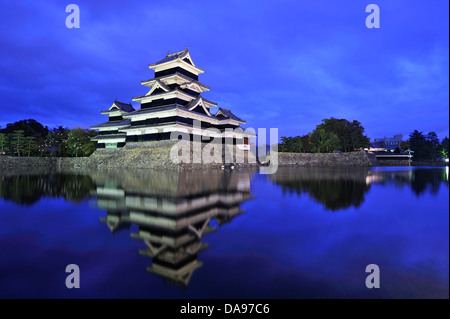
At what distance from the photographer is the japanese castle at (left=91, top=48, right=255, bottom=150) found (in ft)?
91.3

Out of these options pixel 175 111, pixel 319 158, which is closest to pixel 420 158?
pixel 319 158

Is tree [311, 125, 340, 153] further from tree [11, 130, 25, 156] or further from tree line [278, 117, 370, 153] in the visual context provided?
tree [11, 130, 25, 156]

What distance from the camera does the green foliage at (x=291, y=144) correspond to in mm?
45122

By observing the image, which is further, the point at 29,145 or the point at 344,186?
the point at 29,145

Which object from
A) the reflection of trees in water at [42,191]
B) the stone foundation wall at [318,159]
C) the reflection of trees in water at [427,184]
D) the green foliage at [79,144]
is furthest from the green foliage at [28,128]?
the reflection of trees in water at [427,184]

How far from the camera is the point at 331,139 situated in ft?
142

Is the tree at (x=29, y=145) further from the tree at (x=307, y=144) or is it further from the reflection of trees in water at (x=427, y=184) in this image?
the tree at (x=307, y=144)

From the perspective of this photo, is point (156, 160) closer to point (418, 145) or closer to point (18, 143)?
point (18, 143)

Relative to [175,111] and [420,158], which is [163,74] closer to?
[175,111]

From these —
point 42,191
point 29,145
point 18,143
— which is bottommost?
point 42,191

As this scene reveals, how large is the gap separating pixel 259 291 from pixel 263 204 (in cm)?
448

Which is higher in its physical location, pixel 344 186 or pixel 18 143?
pixel 18 143

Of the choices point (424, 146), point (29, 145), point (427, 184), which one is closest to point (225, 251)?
point (427, 184)

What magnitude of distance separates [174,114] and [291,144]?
27337mm
